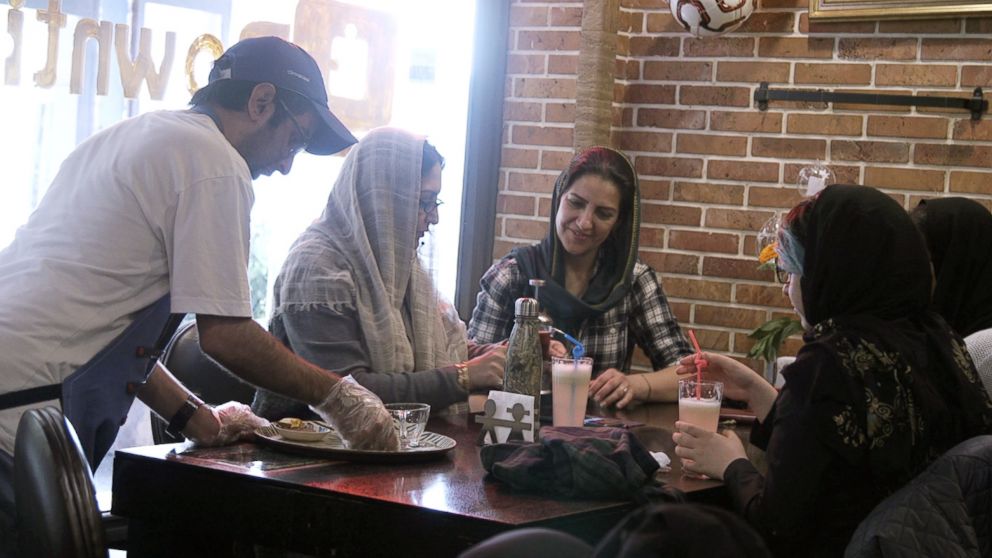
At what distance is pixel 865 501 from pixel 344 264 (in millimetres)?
1203

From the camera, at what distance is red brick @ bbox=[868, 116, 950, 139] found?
3887 mm

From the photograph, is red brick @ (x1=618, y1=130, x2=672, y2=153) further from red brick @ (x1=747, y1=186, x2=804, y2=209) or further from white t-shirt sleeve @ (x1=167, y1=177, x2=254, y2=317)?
white t-shirt sleeve @ (x1=167, y1=177, x2=254, y2=317)

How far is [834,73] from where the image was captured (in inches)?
157

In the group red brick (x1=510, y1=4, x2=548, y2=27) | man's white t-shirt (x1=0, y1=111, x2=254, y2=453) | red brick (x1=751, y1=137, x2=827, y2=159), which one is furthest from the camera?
red brick (x1=510, y1=4, x2=548, y2=27)

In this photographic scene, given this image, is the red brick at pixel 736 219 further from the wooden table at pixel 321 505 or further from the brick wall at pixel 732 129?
the wooden table at pixel 321 505

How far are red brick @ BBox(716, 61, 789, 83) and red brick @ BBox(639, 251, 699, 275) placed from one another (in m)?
0.66

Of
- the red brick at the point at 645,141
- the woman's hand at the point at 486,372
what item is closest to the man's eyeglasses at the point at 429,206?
the woman's hand at the point at 486,372

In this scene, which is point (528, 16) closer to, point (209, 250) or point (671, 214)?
point (671, 214)

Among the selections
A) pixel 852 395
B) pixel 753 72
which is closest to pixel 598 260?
pixel 753 72

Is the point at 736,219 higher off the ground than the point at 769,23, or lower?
lower

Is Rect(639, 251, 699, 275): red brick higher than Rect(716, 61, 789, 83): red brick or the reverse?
the reverse

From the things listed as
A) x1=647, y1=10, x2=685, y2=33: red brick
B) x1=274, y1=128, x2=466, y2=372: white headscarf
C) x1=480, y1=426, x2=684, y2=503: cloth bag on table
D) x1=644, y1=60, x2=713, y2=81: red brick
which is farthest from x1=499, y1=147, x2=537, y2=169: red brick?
x1=480, y1=426, x2=684, y2=503: cloth bag on table

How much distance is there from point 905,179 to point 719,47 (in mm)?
802

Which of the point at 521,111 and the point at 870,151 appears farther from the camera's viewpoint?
the point at 521,111
